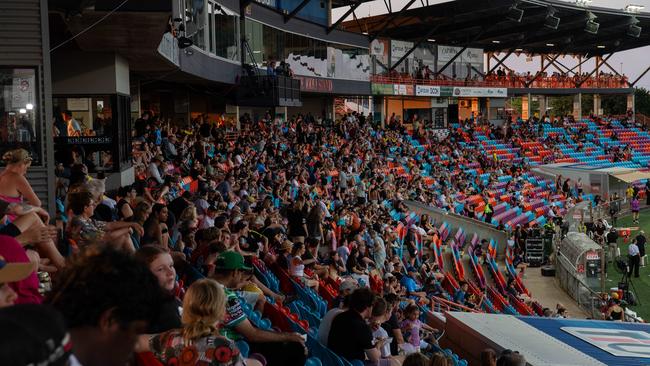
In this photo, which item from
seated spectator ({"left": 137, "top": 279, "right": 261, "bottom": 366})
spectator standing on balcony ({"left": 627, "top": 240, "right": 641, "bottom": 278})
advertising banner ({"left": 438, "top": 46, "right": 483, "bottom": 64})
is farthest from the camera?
advertising banner ({"left": 438, "top": 46, "right": 483, "bottom": 64})

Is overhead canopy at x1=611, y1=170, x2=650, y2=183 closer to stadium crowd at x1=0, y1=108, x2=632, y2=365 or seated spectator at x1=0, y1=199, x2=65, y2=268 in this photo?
stadium crowd at x1=0, y1=108, x2=632, y2=365

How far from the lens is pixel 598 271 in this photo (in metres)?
17.8

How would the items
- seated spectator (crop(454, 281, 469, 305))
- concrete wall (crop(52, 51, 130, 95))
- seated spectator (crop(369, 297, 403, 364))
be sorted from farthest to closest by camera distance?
seated spectator (crop(454, 281, 469, 305)) → concrete wall (crop(52, 51, 130, 95)) → seated spectator (crop(369, 297, 403, 364))

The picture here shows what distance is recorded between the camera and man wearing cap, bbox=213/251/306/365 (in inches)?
168

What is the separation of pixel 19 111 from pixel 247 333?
5.57 metres

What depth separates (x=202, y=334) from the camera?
143 inches

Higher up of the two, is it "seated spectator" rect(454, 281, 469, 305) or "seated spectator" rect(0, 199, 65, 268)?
"seated spectator" rect(0, 199, 65, 268)

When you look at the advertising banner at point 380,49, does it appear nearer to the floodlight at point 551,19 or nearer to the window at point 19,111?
the floodlight at point 551,19

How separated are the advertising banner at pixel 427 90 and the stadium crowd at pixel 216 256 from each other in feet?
50.6

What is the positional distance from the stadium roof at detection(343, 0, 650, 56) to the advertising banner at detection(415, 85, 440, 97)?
2553 mm

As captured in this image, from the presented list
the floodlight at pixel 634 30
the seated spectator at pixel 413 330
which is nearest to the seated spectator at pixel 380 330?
the seated spectator at pixel 413 330

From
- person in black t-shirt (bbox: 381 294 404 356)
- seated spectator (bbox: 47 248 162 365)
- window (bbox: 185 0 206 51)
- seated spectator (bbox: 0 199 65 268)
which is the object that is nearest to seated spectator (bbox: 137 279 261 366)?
seated spectator (bbox: 0 199 65 268)

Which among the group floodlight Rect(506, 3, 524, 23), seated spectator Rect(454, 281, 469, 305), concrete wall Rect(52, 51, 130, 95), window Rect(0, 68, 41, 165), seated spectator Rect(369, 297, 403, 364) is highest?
floodlight Rect(506, 3, 524, 23)

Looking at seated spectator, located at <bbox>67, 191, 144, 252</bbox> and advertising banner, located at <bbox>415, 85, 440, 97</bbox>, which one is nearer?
seated spectator, located at <bbox>67, 191, 144, 252</bbox>
